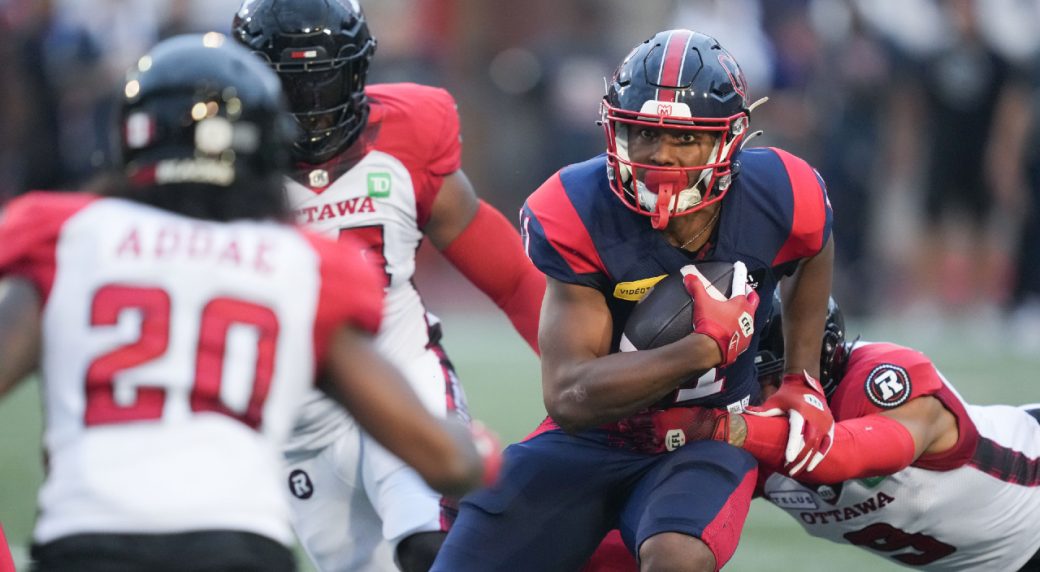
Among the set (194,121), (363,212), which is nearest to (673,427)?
(363,212)

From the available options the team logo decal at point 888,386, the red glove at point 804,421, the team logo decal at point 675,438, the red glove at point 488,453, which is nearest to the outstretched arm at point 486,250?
the team logo decal at point 675,438

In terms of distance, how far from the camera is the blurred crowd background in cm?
1030

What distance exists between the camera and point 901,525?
376 centimetres

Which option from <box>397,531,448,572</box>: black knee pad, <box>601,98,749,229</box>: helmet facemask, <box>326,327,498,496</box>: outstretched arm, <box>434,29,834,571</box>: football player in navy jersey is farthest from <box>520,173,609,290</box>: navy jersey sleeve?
<box>326,327,498,496</box>: outstretched arm

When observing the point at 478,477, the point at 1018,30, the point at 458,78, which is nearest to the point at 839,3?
the point at 1018,30

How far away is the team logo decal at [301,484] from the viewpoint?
407cm

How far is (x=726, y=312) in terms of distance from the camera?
3.40 m

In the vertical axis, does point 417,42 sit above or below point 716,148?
below

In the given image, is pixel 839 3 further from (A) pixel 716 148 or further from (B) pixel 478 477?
(B) pixel 478 477

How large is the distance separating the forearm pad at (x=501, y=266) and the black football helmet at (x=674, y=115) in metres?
0.62

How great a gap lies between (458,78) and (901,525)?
30.7ft

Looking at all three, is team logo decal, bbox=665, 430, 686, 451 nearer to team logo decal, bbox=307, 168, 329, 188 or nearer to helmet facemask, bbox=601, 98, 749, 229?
helmet facemask, bbox=601, 98, 749, 229

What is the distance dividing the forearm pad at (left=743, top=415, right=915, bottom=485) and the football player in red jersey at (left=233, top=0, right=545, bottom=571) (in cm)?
77

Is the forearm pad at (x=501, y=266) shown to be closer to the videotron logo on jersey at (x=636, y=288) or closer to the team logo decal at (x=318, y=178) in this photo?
the team logo decal at (x=318, y=178)
